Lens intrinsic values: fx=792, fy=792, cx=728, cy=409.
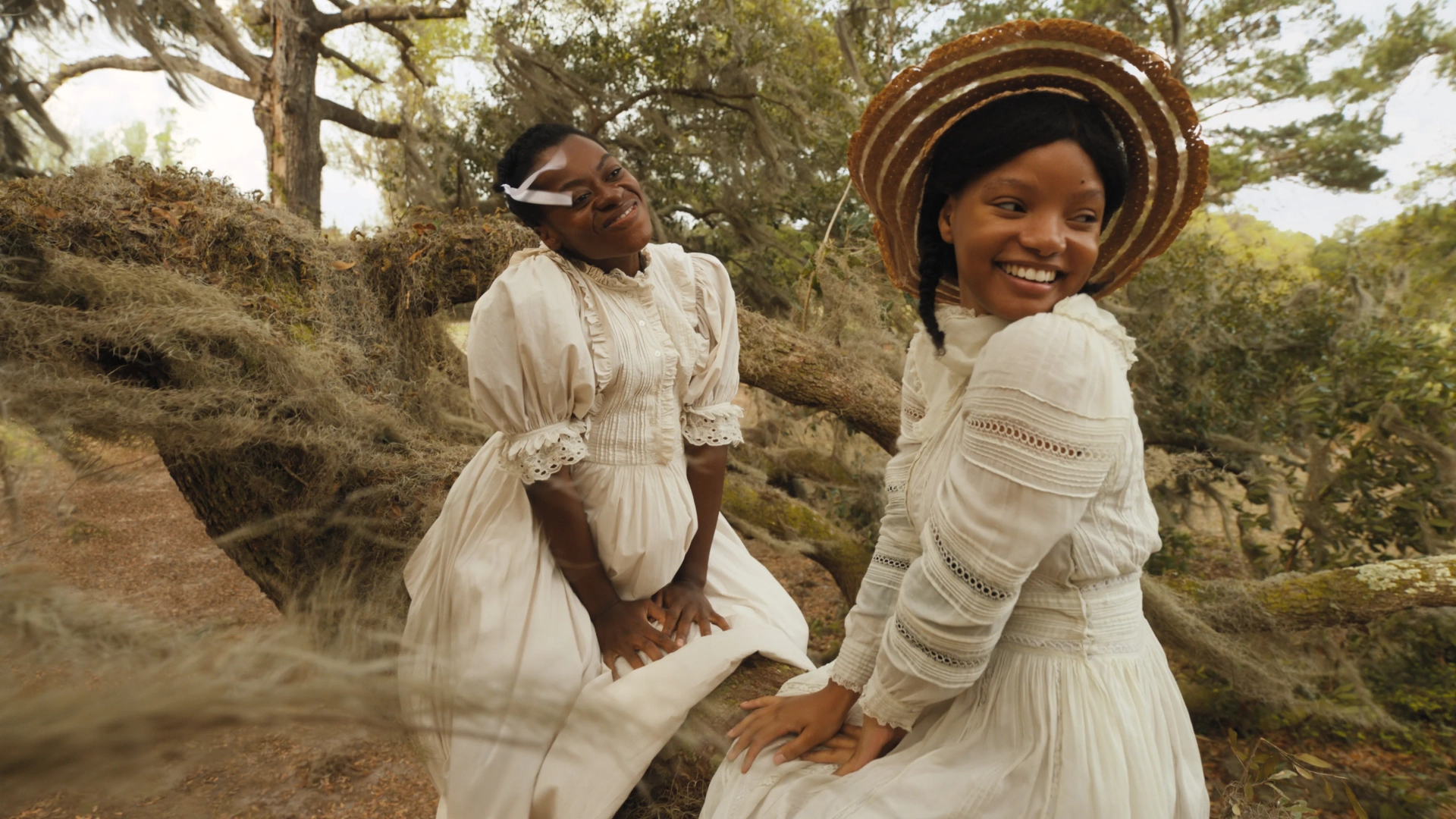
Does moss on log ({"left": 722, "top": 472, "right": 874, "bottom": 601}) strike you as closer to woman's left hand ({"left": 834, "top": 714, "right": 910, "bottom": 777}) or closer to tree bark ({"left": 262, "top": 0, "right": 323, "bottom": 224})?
woman's left hand ({"left": 834, "top": 714, "right": 910, "bottom": 777})

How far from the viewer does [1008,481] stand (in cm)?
102

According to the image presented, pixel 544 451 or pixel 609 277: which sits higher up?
pixel 609 277

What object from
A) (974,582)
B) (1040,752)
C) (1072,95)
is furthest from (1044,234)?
(1040,752)

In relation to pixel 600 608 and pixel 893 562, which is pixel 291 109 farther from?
pixel 893 562

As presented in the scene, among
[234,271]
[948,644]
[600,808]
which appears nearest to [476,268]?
[234,271]

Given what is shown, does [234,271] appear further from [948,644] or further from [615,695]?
[948,644]

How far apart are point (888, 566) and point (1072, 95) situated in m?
0.82

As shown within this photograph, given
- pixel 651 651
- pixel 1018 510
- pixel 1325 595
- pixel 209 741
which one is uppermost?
pixel 1018 510

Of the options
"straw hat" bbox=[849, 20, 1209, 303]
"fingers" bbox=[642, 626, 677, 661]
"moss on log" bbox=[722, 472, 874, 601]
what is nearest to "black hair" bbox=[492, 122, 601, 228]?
"straw hat" bbox=[849, 20, 1209, 303]

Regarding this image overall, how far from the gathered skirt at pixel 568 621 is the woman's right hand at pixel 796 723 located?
206 mm

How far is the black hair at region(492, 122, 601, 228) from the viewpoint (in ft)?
6.08

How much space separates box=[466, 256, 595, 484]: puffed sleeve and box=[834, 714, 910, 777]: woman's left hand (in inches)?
35.1

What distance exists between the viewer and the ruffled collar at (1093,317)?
108 centimetres

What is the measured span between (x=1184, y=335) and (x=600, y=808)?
5.20 m
